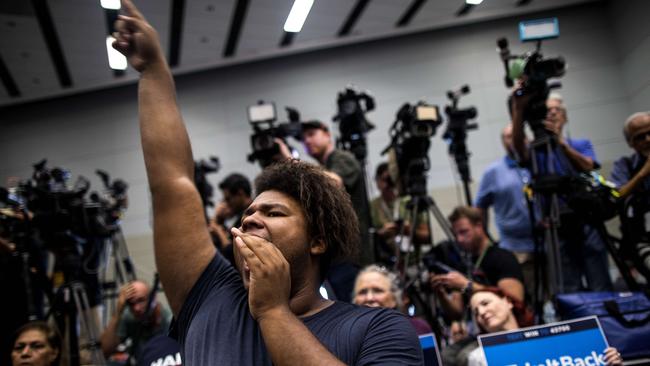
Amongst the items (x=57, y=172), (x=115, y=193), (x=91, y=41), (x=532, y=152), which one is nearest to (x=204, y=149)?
(x=91, y=41)

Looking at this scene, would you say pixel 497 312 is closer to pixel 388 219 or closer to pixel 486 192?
pixel 388 219

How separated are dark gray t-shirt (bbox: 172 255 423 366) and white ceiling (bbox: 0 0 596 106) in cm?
195

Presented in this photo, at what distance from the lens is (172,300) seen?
1.21m

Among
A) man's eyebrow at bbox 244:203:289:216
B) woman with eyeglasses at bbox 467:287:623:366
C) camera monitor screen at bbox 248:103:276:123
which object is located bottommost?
woman with eyeglasses at bbox 467:287:623:366

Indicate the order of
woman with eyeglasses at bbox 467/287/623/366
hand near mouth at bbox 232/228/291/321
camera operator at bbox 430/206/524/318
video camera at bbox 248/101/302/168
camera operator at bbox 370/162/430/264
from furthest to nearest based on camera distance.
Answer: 1. camera operator at bbox 370/162/430/264
2. video camera at bbox 248/101/302/168
3. camera operator at bbox 430/206/524/318
4. woman with eyeglasses at bbox 467/287/623/366
5. hand near mouth at bbox 232/228/291/321

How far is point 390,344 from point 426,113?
2.48 metres

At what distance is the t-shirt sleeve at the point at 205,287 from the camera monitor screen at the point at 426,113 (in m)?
2.31

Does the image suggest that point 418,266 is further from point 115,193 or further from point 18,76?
point 18,76

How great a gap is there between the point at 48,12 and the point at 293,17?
379 centimetres

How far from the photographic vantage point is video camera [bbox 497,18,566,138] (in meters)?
2.90

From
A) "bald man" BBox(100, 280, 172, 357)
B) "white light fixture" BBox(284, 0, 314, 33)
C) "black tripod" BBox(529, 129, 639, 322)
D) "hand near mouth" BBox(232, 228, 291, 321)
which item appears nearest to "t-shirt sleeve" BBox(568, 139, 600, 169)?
"black tripod" BBox(529, 129, 639, 322)

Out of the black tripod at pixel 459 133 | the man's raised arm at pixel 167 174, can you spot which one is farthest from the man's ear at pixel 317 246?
the black tripod at pixel 459 133

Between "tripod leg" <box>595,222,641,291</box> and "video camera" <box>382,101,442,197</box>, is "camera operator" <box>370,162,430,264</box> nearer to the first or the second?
"video camera" <box>382,101,442,197</box>

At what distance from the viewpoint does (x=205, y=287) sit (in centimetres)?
121
